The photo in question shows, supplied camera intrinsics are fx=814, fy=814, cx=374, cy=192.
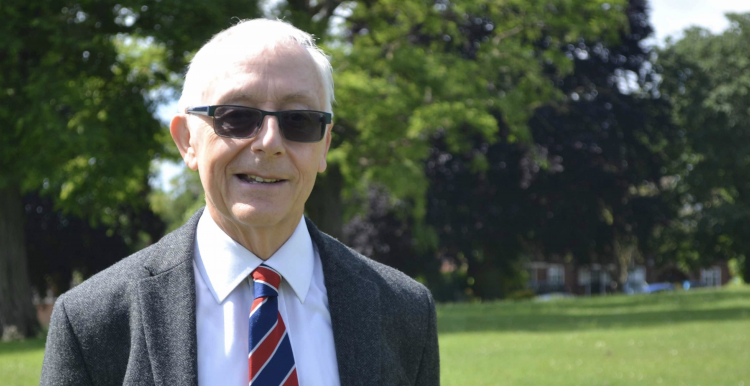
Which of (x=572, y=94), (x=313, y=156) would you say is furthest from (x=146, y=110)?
(x=572, y=94)

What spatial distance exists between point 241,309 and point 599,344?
1293 centimetres

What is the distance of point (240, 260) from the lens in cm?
226

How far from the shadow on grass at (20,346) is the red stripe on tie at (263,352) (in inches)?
549

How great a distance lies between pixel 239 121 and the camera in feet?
7.32

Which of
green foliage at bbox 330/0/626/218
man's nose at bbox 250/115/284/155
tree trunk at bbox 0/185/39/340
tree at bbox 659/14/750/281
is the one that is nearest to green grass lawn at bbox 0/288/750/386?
tree trunk at bbox 0/185/39/340

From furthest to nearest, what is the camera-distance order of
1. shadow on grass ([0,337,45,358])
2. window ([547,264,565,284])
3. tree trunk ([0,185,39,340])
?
window ([547,264,565,284]), tree trunk ([0,185,39,340]), shadow on grass ([0,337,45,358])

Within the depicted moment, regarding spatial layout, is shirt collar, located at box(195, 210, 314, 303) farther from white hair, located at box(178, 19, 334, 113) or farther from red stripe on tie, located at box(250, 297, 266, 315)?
white hair, located at box(178, 19, 334, 113)

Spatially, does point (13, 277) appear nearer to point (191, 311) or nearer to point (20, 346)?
point (20, 346)

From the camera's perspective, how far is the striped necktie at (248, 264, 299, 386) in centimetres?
212

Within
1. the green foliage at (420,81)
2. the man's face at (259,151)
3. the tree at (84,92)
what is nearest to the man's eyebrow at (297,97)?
the man's face at (259,151)

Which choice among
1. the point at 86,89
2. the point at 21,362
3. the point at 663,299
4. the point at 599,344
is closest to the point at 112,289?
the point at 21,362

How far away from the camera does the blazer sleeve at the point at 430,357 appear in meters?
2.50

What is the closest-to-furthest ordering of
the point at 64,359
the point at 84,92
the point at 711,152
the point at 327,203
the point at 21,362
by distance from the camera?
the point at 64,359
the point at 21,362
the point at 84,92
the point at 327,203
the point at 711,152

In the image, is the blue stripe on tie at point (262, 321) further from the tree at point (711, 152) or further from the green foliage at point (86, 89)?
the tree at point (711, 152)
